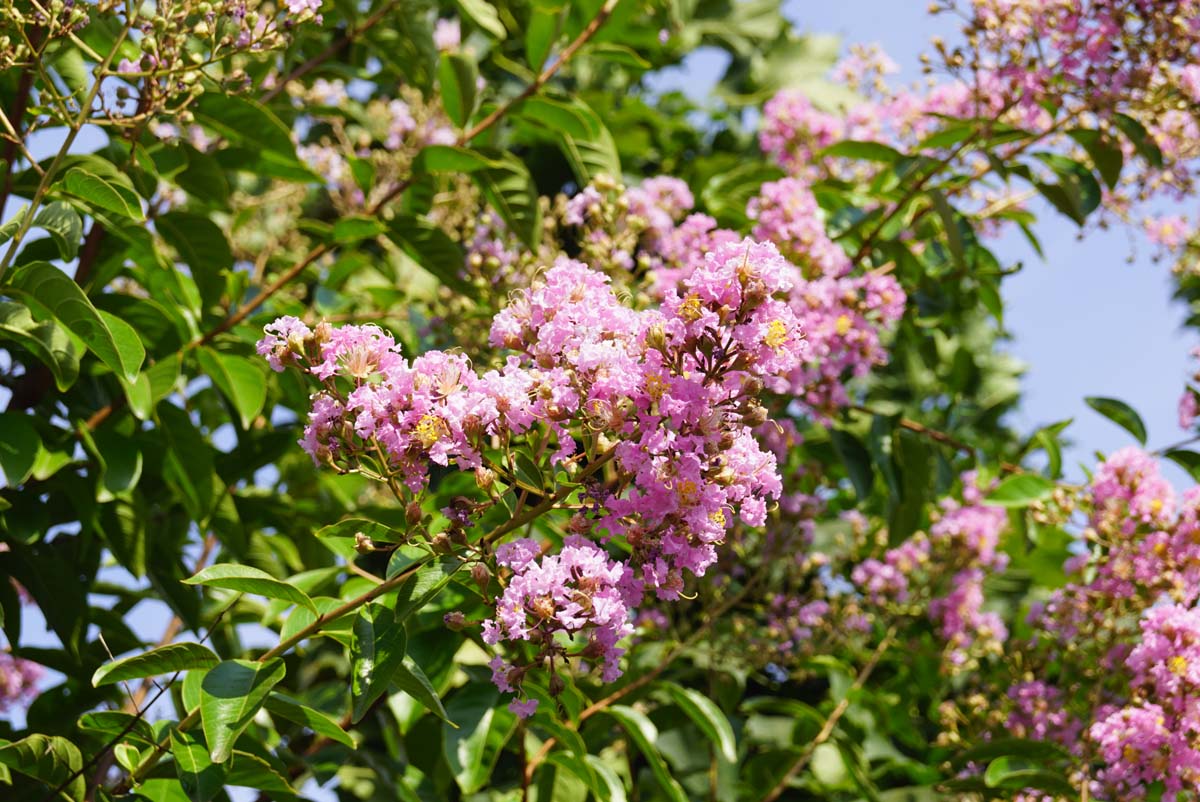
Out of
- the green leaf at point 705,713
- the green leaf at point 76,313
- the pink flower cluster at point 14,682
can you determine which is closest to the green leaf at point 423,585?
the green leaf at point 76,313

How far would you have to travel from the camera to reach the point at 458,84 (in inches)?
102

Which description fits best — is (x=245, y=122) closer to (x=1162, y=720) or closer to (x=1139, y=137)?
(x=1139, y=137)

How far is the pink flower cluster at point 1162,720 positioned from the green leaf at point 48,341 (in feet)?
6.56

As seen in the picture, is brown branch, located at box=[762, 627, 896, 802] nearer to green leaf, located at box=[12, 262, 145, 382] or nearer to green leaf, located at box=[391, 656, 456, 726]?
green leaf, located at box=[391, 656, 456, 726]

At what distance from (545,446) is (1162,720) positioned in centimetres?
137

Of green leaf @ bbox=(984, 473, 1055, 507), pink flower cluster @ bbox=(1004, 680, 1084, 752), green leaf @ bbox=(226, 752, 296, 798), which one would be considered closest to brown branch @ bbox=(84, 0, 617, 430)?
green leaf @ bbox=(226, 752, 296, 798)

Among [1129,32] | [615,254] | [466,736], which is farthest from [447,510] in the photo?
[1129,32]

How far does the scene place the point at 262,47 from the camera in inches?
74.6

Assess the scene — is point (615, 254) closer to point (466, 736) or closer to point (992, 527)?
point (466, 736)

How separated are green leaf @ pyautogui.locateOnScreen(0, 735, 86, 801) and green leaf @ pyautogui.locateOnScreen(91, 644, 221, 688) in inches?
5.7

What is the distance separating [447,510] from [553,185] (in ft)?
9.37

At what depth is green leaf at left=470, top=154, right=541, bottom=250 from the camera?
260cm

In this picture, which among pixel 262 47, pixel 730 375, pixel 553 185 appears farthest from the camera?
pixel 553 185

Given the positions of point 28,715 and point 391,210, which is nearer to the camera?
point 28,715
